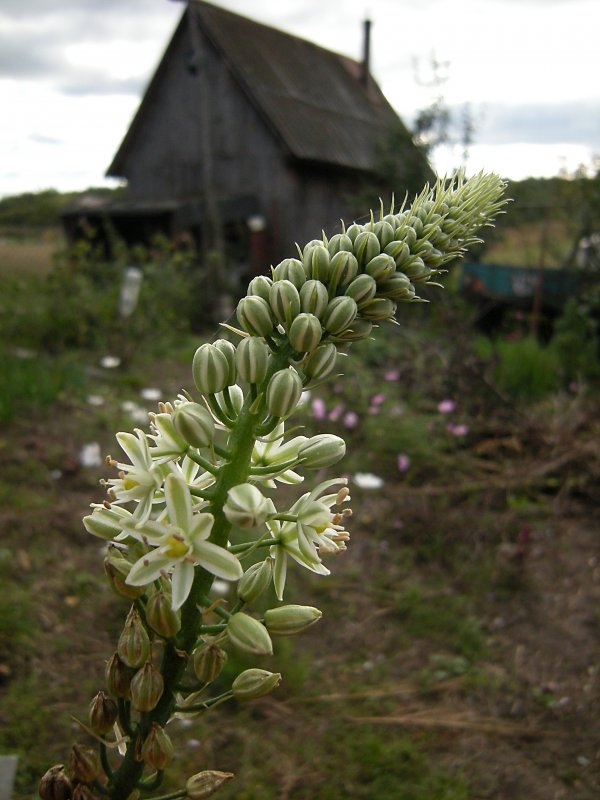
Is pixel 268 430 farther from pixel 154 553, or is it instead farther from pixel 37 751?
pixel 37 751

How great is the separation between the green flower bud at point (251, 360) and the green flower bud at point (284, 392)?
4 centimetres

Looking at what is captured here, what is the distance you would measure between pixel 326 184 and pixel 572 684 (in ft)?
50.7

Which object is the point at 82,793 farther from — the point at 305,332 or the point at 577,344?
the point at 577,344

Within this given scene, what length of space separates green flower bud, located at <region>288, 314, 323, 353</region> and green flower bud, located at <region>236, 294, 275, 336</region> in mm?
58

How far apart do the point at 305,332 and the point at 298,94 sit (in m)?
19.4

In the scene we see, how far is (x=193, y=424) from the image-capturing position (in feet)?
4.38

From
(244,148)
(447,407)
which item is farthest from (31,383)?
(244,148)

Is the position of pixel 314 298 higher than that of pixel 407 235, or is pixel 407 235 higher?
pixel 407 235

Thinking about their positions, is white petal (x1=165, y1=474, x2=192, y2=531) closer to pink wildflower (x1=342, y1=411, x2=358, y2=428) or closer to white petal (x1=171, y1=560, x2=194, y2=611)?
white petal (x1=171, y1=560, x2=194, y2=611)

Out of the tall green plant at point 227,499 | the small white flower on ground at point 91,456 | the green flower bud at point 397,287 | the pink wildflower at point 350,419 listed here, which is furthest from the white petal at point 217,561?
the pink wildflower at point 350,419

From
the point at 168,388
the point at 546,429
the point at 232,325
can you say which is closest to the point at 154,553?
the point at 232,325

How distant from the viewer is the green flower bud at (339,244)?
1.45 m

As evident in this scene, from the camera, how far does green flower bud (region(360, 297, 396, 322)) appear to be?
1.43 metres

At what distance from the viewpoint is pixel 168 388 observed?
8492mm
